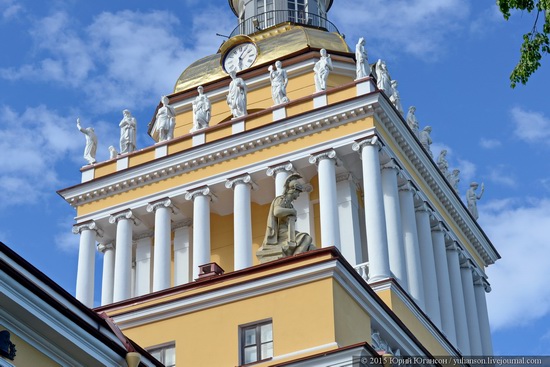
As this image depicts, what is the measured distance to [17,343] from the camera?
2053 centimetres

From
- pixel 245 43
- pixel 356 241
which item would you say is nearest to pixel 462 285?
pixel 356 241

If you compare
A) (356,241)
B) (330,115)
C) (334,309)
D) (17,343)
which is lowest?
(17,343)

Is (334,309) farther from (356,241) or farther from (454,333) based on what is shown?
(454,333)

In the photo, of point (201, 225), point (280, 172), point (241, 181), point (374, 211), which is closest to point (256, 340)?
point (374, 211)

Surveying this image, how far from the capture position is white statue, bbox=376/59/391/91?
45281mm

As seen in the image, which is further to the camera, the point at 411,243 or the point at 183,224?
the point at 183,224

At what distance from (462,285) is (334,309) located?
21.8 meters

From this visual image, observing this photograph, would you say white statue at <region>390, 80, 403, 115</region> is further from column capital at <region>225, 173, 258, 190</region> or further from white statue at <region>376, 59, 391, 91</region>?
column capital at <region>225, 173, 258, 190</region>

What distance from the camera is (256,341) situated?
27.1m

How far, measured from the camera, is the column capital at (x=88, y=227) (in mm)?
45750

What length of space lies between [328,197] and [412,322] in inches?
183

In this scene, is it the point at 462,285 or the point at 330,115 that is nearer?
the point at 330,115

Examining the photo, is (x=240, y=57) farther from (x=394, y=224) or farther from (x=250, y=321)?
(x=250, y=321)

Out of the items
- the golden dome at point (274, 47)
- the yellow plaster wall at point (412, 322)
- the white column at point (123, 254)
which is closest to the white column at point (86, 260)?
the white column at point (123, 254)
